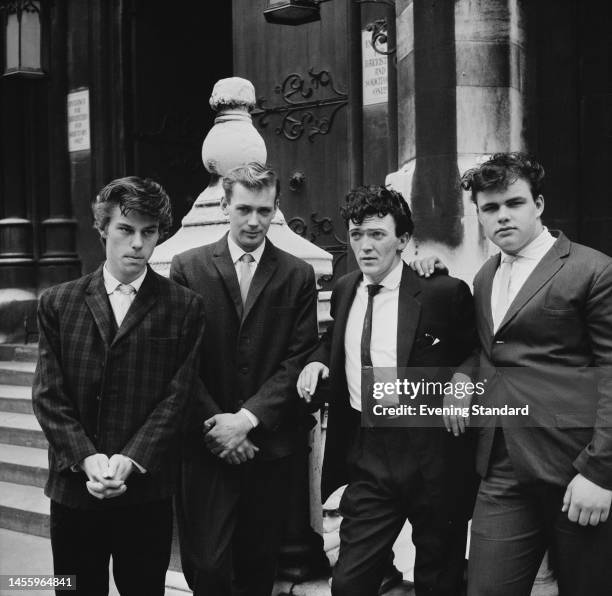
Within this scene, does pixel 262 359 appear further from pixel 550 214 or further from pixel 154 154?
pixel 154 154

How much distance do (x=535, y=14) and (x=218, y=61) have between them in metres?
5.99

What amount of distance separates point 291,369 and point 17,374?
515 centimetres

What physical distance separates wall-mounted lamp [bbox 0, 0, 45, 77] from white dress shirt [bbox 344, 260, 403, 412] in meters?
6.04

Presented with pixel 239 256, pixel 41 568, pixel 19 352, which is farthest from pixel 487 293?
pixel 19 352

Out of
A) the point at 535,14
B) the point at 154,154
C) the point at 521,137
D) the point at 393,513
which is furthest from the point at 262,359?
the point at 154,154

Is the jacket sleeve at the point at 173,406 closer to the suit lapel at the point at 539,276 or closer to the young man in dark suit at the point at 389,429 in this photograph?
the young man in dark suit at the point at 389,429

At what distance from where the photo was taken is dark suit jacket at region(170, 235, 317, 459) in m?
3.01

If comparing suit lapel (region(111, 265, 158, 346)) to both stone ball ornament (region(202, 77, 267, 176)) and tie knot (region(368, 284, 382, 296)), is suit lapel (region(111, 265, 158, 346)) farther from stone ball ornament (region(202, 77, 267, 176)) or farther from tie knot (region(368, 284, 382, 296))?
stone ball ornament (region(202, 77, 267, 176))

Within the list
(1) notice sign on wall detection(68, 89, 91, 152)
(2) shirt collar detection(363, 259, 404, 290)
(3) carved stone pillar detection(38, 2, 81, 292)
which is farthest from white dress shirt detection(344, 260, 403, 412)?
(1) notice sign on wall detection(68, 89, 91, 152)

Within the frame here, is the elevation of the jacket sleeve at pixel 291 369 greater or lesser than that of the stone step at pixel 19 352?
greater

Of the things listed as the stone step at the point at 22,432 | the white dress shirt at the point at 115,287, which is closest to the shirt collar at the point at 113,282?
Result: the white dress shirt at the point at 115,287

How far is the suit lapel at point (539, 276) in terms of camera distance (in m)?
2.63

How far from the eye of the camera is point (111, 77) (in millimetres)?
8977

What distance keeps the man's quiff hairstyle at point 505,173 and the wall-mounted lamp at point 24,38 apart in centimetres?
630
